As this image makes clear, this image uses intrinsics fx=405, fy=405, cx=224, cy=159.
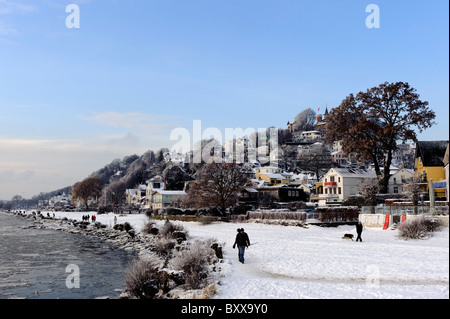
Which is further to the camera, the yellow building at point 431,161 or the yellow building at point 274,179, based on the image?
the yellow building at point 274,179

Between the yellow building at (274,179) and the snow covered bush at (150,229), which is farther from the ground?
the yellow building at (274,179)

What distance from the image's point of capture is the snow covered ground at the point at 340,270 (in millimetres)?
14867

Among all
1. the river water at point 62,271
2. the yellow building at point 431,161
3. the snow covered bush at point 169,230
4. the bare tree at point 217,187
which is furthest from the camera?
the bare tree at point 217,187

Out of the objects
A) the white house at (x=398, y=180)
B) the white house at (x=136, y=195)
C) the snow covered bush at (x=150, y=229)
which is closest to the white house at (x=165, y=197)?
the white house at (x=136, y=195)

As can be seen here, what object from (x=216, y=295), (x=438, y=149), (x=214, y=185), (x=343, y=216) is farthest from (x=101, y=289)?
(x=438, y=149)

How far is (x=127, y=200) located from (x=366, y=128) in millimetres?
118382

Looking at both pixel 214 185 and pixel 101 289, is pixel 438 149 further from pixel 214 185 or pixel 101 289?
pixel 101 289

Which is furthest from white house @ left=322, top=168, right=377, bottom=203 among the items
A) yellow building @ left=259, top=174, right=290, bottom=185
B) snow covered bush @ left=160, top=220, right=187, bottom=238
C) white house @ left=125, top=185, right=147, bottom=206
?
white house @ left=125, top=185, right=147, bottom=206

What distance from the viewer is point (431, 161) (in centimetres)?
5188

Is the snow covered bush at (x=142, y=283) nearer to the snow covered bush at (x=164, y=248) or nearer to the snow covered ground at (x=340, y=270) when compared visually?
the snow covered ground at (x=340, y=270)

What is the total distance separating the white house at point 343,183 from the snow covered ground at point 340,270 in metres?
42.5

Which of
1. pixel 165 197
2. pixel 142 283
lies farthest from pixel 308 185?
pixel 142 283

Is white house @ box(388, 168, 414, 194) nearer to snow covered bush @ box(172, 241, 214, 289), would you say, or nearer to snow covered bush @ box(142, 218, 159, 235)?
snow covered bush @ box(142, 218, 159, 235)
